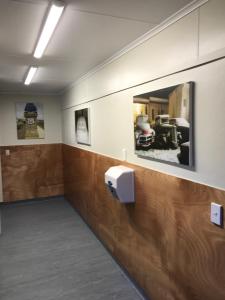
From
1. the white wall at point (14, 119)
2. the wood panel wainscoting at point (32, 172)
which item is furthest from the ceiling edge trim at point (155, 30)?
the wood panel wainscoting at point (32, 172)

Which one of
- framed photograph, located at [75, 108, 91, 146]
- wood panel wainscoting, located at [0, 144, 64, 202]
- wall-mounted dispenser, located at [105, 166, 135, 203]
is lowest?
wood panel wainscoting, located at [0, 144, 64, 202]

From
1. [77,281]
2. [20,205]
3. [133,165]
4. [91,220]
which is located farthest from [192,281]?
[20,205]

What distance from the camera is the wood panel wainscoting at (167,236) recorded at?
63.2 inches

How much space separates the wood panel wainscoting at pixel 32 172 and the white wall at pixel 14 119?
0.13 metres

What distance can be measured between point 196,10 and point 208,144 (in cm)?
83

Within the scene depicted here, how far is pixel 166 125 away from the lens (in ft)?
Answer: 6.41

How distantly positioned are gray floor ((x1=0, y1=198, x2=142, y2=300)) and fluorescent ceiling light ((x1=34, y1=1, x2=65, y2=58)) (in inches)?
94.8

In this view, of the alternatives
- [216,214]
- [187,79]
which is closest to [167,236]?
[216,214]

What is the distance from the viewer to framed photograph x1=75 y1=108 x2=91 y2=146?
380 cm

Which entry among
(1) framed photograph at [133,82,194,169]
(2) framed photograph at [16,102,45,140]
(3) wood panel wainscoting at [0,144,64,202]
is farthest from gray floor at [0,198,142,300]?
(2) framed photograph at [16,102,45,140]

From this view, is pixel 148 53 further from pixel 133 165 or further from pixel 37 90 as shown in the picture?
pixel 37 90

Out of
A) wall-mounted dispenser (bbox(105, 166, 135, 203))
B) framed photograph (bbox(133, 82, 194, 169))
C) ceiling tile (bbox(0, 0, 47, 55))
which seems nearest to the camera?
ceiling tile (bbox(0, 0, 47, 55))

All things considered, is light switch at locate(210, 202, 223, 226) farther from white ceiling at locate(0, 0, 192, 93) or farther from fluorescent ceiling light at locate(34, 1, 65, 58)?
fluorescent ceiling light at locate(34, 1, 65, 58)

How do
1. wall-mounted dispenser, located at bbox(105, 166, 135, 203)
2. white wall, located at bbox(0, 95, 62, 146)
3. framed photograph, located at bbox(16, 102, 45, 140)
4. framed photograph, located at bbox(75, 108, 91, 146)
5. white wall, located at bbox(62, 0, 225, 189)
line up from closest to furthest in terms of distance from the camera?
white wall, located at bbox(62, 0, 225, 189) → wall-mounted dispenser, located at bbox(105, 166, 135, 203) → framed photograph, located at bbox(75, 108, 91, 146) → white wall, located at bbox(0, 95, 62, 146) → framed photograph, located at bbox(16, 102, 45, 140)
